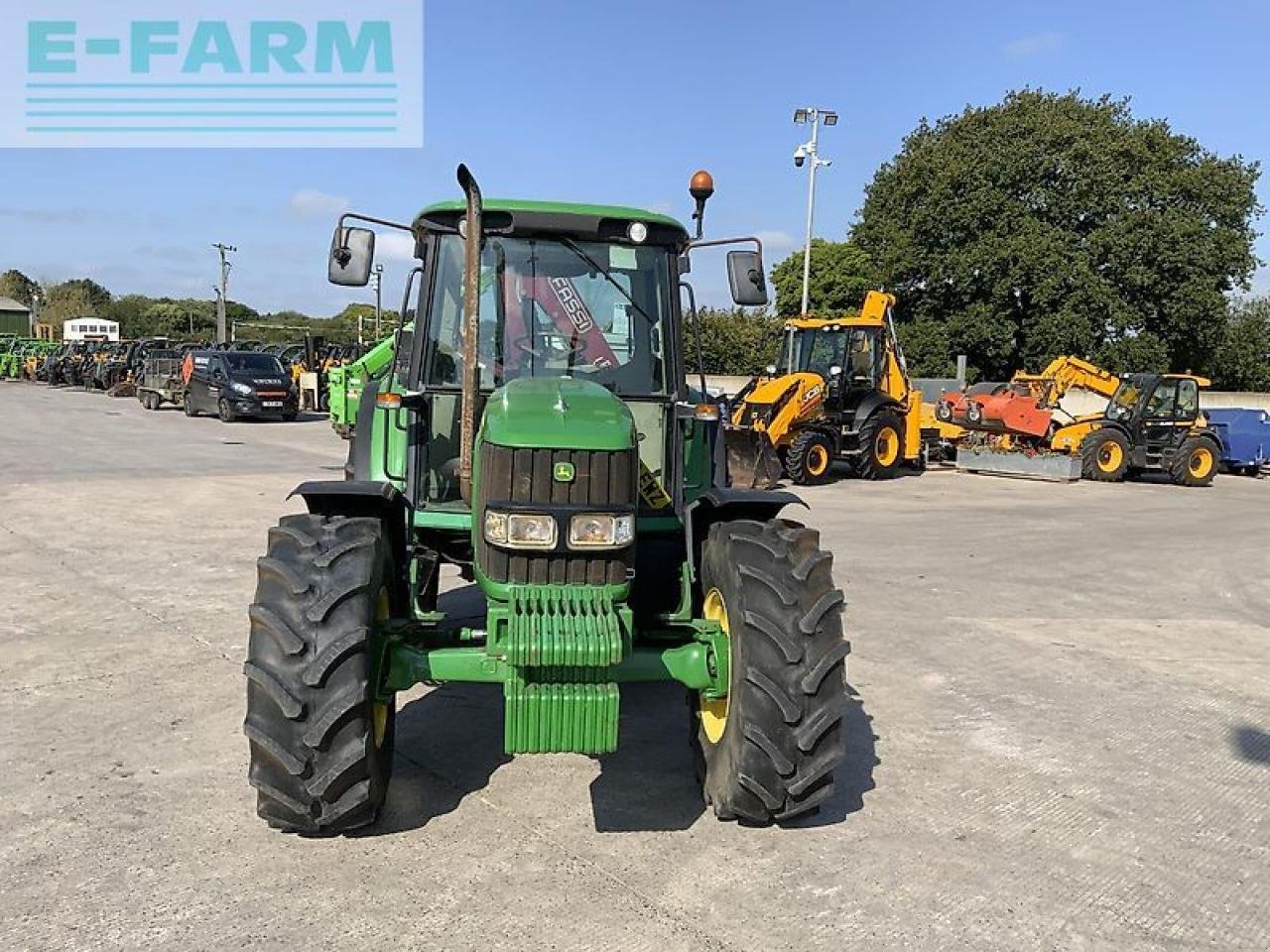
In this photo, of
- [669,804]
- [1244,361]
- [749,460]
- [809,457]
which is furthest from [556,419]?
[1244,361]

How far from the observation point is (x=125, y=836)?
12.7ft

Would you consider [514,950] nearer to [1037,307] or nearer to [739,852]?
[739,852]

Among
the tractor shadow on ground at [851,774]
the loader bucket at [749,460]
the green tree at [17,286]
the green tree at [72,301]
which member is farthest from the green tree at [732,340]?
the green tree at [17,286]

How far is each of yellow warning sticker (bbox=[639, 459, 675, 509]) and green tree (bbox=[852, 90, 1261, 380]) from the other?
3225 centimetres

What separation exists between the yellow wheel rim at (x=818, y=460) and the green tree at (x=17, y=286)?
3771 inches

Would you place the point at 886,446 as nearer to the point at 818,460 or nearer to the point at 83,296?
the point at 818,460

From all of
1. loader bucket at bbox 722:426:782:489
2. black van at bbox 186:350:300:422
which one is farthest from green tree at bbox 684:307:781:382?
loader bucket at bbox 722:426:782:489

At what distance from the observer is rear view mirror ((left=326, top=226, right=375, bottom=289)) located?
489 centimetres

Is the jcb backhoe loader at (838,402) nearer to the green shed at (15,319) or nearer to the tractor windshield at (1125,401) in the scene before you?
the tractor windshield at (1125,401)

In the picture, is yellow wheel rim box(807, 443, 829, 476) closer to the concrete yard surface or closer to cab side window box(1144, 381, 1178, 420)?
cab side window box(1144, 381, 1178, 420)

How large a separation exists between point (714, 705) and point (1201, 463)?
18045 millimetres

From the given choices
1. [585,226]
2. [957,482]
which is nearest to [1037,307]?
[957,482]

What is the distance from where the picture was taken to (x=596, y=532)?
383 centimetres

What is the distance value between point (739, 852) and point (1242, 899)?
5.74 feet
